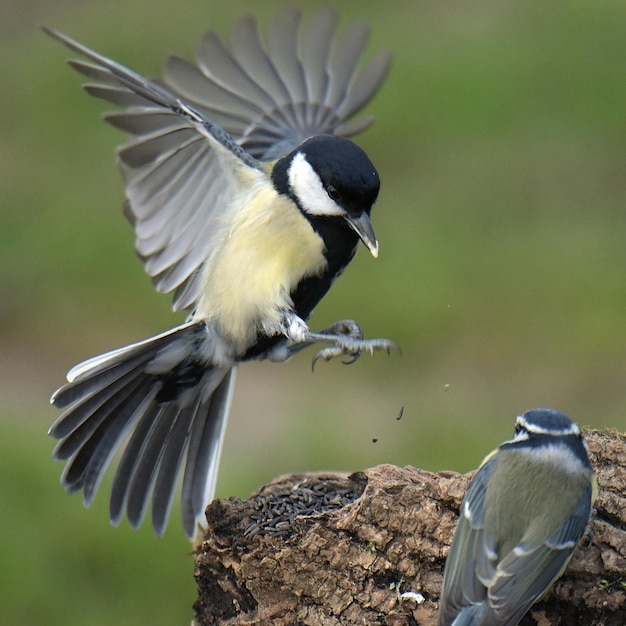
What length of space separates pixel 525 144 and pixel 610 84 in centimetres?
97

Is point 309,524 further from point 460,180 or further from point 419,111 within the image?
point 419,111

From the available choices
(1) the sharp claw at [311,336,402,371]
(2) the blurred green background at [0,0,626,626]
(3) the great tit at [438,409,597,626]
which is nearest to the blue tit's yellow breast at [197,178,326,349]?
(1) the sharp claw at [311,336,402,371]

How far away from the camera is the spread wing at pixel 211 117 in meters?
5.37

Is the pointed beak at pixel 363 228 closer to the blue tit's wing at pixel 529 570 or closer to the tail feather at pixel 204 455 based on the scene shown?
the tail feather at pixel 204 455

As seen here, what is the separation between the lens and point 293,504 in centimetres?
458

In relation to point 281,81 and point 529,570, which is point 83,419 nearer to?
point 529,570

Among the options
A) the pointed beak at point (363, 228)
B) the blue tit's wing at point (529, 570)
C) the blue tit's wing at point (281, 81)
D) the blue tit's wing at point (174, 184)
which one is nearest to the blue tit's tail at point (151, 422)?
the blue tit's wing at point (174, 184)

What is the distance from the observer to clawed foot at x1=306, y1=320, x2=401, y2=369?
4930 millimetres

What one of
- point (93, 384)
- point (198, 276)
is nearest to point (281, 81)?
point (198, 276)

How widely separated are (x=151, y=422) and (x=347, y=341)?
1053mm

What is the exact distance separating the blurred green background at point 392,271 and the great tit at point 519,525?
2828 millimetres

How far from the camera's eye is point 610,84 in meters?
10.0

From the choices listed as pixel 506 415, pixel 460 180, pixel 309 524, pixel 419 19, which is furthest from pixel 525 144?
pixel 309 524

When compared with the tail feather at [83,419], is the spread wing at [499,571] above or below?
below
